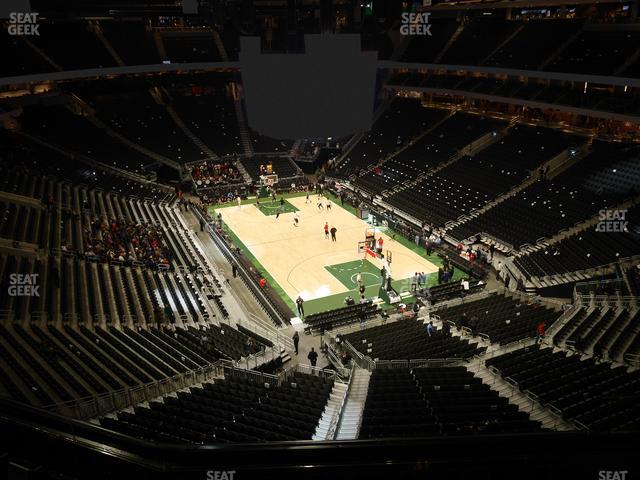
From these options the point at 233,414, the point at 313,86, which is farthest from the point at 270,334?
the point at 313,86

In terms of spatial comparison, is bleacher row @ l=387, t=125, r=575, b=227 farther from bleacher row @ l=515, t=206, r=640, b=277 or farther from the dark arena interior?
bleacher row @ l=515, t=206, r=640, b=277

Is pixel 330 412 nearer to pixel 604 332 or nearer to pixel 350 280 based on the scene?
pixel 604 332

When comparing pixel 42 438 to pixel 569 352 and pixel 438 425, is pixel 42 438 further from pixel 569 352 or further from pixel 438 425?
pixel 569 352

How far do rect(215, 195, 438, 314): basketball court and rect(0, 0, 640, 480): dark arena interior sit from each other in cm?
19

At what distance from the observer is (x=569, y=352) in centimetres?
1424

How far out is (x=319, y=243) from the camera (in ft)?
90.8

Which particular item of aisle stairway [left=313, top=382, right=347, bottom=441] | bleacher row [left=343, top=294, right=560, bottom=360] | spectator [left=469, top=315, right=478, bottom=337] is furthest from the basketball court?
aisle stairway [left=313, top=382, right=347, bottom=441]

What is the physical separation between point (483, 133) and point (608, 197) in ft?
39.8

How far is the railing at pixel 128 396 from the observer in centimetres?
926

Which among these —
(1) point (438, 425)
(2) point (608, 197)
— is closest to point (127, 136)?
(2) point (608, 197)

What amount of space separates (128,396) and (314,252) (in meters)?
16.5

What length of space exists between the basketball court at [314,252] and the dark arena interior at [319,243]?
0.19 metres

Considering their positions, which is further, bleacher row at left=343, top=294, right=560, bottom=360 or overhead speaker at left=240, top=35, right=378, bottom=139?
bleacher row at left=343, top=294, right=560, bottom=360

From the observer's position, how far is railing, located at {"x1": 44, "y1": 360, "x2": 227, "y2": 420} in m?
9.26
